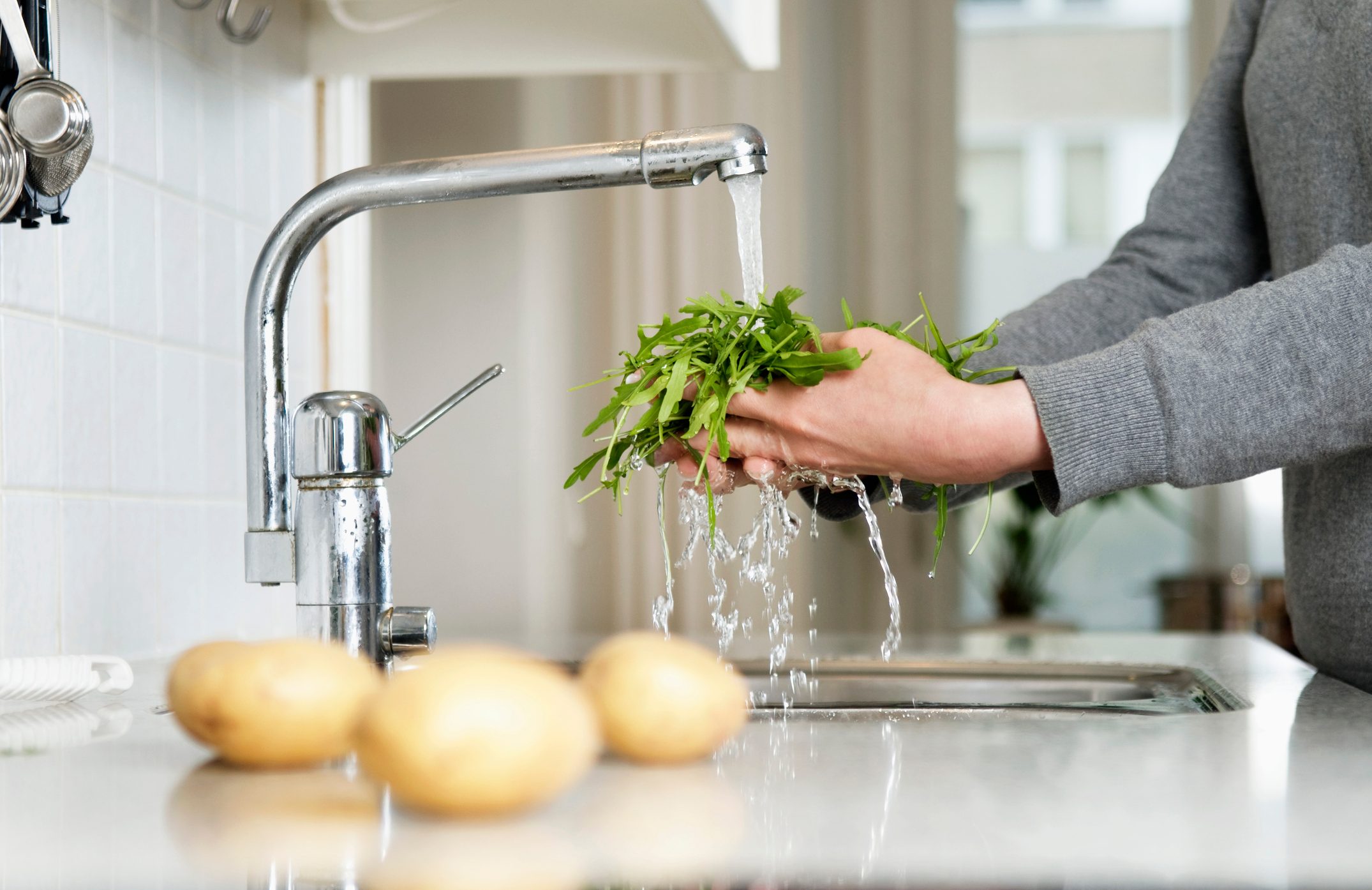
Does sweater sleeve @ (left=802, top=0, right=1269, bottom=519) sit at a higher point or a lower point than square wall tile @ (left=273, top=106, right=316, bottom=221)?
lower

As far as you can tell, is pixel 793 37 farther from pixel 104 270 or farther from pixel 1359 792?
pixel 1359 792

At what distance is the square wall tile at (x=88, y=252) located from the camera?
3.29ft

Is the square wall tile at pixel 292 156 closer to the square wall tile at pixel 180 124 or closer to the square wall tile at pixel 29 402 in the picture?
the square wall tile at pixel 180 124

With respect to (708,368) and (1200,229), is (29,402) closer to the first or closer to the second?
(708,368)

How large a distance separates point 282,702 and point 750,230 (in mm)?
382

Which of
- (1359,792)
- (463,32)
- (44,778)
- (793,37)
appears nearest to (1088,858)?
(1359,792)

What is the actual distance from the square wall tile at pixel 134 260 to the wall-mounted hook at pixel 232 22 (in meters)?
0.16

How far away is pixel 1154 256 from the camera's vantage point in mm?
1140

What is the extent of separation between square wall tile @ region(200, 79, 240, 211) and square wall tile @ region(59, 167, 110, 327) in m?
0.18

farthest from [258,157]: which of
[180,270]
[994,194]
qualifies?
[994,194]

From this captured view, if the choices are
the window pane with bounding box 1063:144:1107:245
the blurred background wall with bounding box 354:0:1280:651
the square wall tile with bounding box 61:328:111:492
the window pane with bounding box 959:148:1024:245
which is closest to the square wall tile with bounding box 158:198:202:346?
the square wall tile with bounding box 61:328:111:492

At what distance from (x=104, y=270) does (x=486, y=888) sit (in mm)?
850

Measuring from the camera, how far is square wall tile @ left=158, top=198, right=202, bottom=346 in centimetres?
115

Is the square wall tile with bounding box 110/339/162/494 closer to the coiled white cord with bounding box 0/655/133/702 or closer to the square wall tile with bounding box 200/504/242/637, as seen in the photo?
the square wall tile with bounding box 200/504/242/637
